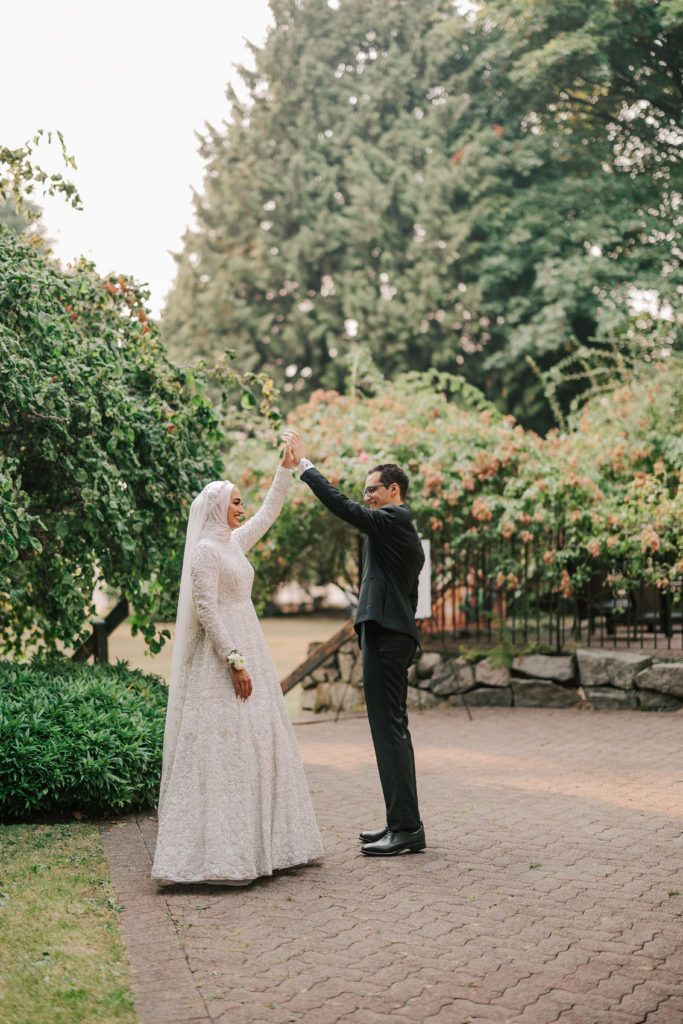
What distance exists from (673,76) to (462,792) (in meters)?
15.8

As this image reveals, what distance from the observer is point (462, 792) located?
23.2 ft

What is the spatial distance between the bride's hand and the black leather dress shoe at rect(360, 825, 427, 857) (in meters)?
1.19

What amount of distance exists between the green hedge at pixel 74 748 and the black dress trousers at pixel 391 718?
1.70 meters

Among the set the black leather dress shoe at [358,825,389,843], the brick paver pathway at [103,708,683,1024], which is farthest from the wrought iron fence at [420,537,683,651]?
the black leather dress shoe at [358,825,389,843]

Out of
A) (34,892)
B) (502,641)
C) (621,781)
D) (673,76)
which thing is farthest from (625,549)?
(673,76)

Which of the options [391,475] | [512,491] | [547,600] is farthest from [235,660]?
[547,600]

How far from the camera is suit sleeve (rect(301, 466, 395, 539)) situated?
5.30 m

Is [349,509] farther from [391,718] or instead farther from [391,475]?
[391,718]

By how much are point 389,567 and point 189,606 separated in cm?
116

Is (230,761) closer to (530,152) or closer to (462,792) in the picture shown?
(462,792)

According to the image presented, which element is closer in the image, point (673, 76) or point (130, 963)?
point (130, 963)

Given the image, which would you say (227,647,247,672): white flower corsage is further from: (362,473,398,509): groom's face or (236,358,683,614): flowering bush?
(236,358,683,614): flowering bush

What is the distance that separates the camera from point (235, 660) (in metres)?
4.98

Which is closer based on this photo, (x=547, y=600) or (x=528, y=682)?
(x=528, y=682)
